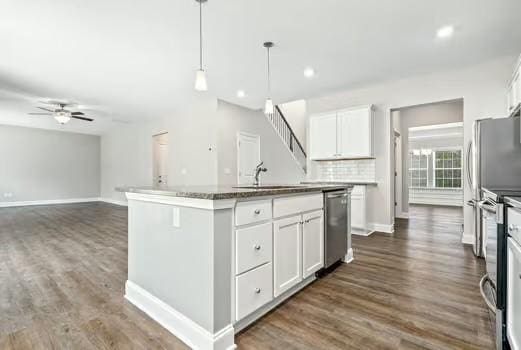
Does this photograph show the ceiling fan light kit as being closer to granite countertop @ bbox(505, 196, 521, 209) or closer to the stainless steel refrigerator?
granite countertop @ bbox(505, 196, 521, 209)

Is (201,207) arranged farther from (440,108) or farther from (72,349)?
(440,108)

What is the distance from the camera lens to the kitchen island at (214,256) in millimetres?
1508

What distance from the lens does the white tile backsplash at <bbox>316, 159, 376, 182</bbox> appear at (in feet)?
16.0

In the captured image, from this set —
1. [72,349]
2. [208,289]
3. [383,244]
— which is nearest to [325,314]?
[208,289]

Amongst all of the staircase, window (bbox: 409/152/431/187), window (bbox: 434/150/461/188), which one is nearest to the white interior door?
the staircase

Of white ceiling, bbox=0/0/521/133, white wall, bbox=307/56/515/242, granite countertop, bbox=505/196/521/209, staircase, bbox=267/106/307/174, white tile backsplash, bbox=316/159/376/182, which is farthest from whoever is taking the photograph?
staircase, bbox=267/106/307/174

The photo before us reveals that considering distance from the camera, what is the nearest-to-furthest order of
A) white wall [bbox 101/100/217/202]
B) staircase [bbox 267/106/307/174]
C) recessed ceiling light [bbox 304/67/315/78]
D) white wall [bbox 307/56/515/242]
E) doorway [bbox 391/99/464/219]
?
white wall [bbox 307/56/515/242] → recessed ceiling light [bbox 304/67/315/78] → white wall [bbox 101/100/217/202] → staircase [bbox 267/106/307/174] → doorway [bbox 391/99/464/219]

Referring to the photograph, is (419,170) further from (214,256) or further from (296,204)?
(214,256)

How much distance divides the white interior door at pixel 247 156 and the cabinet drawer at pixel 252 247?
4.21m

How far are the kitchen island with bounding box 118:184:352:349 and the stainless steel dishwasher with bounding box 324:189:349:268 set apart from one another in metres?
0.38

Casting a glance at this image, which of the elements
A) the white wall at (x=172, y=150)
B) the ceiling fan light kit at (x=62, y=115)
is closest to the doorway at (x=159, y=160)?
the white wall at (x=172, y=150)

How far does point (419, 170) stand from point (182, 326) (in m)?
9.71

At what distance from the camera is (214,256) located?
1.48m

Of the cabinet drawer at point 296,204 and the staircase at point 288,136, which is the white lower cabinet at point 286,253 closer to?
the cabinet drawer at point 296,204
